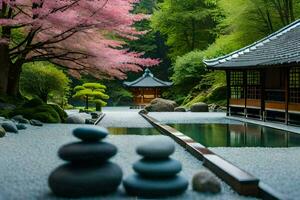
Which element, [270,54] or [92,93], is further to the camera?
[92,93]

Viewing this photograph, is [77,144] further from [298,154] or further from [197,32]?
[197,32]

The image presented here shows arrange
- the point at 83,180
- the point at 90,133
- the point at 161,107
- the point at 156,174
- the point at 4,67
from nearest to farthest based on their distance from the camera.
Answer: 1. the point at 83,180
2. the point at 156,174
3. the point at 90,133
4. the point at 4,67
5. the point at 161,107

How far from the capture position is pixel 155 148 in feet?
15.8

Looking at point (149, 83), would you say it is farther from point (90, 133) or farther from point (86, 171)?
point (86, 171)

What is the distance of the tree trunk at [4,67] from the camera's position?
1628 centimetres

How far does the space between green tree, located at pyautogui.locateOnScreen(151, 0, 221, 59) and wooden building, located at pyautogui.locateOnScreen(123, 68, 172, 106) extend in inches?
135

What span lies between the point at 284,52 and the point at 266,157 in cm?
854

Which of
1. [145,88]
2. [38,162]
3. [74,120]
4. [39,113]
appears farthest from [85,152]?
[145,88]

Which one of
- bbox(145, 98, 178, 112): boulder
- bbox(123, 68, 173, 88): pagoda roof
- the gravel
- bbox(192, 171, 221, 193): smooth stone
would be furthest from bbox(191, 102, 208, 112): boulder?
bbox(192, 171, 221, 193): smooth stone

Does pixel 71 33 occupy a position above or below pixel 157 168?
above

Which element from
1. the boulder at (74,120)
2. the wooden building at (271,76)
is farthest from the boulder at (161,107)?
the boulder at (74,120)

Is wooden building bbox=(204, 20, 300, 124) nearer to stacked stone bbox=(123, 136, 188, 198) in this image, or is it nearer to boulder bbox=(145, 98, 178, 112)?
boulder bbox=(145, 98, 178, 112)

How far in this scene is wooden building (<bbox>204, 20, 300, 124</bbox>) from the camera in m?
14.4

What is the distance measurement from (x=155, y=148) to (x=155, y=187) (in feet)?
1.44
